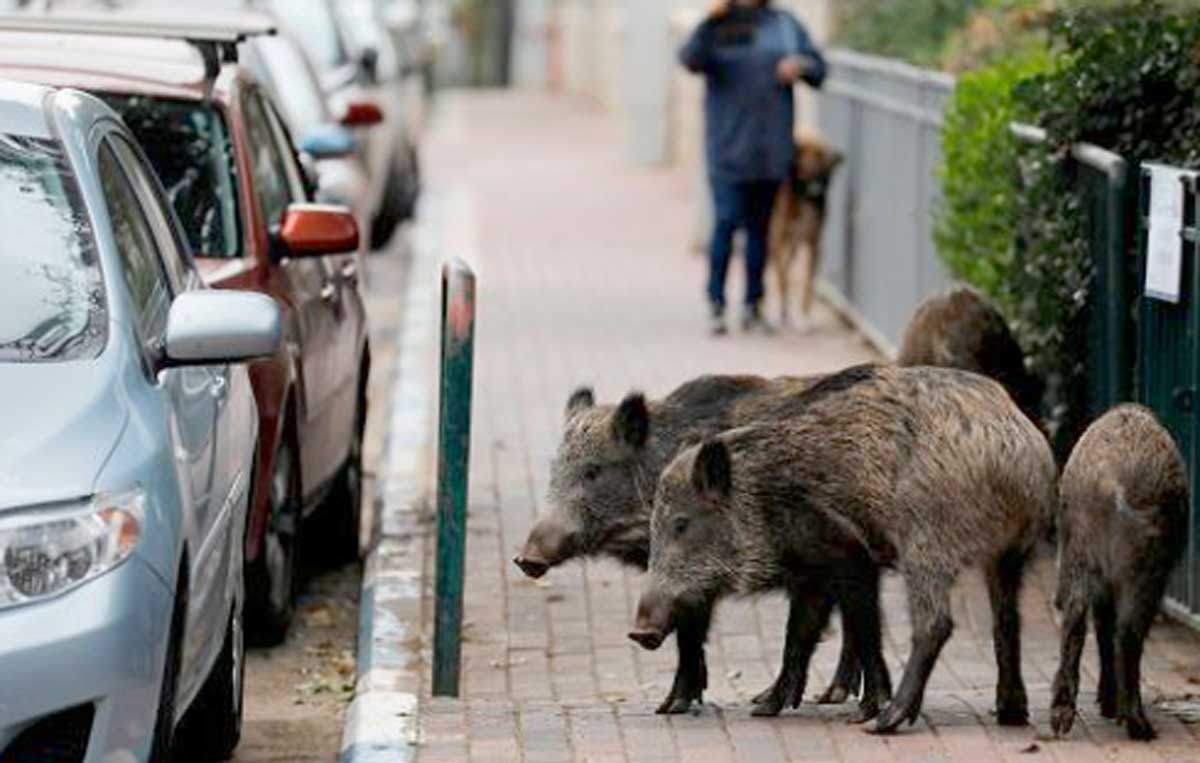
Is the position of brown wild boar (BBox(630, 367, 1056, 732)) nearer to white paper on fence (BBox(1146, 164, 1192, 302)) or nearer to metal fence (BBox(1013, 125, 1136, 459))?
white paper on fence (BBox(1146, 164, 1192, 302))

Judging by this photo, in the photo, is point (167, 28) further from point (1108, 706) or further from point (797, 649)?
point (1108, 706)

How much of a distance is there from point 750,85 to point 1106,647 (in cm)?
1013

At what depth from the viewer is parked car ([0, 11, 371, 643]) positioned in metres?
10.5

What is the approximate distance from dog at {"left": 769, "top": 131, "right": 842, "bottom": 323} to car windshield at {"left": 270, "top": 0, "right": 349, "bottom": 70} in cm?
547

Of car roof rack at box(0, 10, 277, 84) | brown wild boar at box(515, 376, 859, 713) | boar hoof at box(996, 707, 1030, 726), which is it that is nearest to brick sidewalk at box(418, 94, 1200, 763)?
boar hoof at box(996, 707, 1030, 726)

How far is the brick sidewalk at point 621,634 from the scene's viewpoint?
27.0ft

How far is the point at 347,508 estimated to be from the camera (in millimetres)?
12367

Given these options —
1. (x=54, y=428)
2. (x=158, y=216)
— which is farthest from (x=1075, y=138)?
(x=54, y=428)

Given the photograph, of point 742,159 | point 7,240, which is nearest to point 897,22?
point 742,159

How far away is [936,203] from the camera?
15.4 meters

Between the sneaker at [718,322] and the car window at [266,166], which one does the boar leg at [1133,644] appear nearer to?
the car window at [266,166]

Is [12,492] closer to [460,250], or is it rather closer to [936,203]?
[936,203]

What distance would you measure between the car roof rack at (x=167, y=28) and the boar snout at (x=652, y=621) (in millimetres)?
3435

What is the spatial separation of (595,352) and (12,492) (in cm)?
1142
